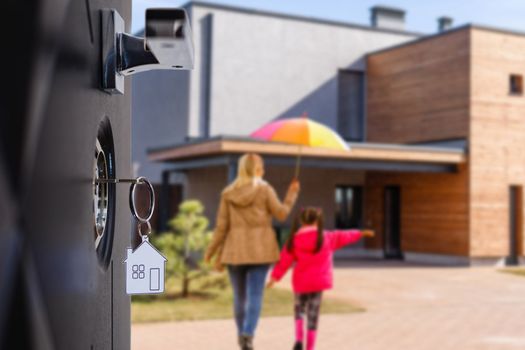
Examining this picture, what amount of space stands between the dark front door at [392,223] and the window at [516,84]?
4.12 m

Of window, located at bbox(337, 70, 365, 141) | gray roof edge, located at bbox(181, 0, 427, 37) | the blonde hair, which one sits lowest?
the blonde hair

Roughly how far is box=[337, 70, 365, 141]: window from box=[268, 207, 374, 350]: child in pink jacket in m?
17.3

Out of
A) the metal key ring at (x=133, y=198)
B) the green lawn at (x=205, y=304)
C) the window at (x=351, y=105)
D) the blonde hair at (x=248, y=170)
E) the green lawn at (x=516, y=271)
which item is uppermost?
the window at (x=351, y=105)

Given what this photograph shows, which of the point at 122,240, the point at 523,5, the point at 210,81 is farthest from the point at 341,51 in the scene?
the point at 122,240

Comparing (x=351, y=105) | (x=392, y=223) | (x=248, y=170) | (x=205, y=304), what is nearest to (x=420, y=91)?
(x=351, y=105)

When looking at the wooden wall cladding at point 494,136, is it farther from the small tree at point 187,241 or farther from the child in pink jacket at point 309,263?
the child in pink jacket at point 309,263

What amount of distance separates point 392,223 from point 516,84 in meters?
5.09

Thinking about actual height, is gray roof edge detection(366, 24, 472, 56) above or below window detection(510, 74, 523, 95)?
above

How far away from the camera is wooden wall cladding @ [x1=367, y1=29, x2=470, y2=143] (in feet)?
67.6

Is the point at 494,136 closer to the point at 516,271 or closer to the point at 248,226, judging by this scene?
the point at 516,271

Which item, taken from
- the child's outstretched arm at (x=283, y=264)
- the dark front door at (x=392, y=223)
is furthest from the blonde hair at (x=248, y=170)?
the dark front door at (x=392, y=223)

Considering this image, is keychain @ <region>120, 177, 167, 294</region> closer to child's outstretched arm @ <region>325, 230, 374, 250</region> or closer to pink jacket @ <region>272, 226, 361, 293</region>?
pink jacket @ <region>272, 226, 361, 293</region>

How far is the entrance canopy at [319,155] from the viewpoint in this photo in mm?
17391

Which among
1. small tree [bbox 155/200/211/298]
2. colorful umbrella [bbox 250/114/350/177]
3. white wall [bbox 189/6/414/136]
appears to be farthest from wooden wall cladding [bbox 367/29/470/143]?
colorful umbrella [bbox 250/114/350/177]
